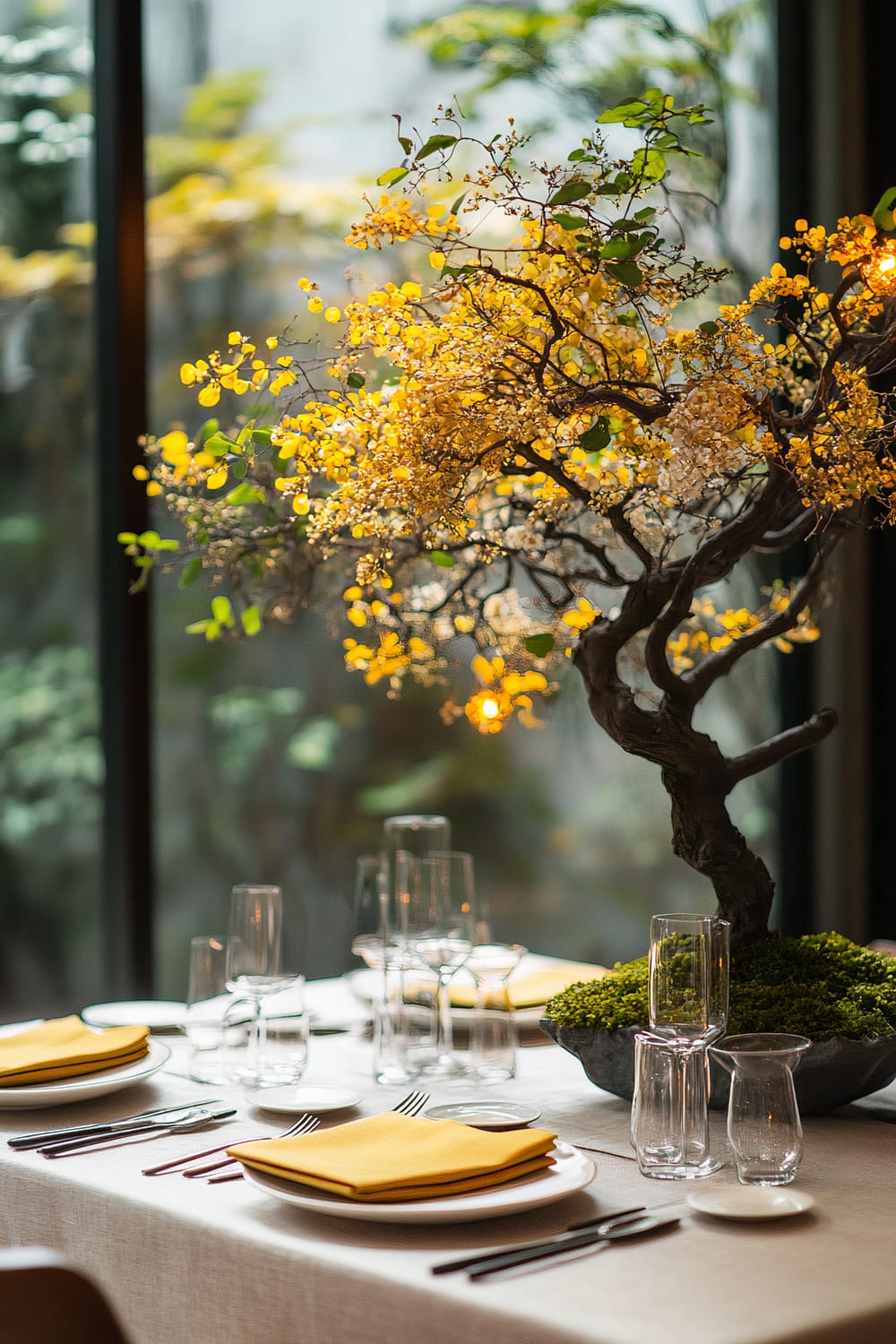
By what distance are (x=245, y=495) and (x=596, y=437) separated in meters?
0.50

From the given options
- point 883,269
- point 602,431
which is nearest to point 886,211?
point 883,269

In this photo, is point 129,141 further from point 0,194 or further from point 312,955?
point 312,955

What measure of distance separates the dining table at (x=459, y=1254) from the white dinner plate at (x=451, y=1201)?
12mm

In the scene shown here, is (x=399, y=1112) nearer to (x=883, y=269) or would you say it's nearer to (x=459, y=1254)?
(x=459, y=1254)

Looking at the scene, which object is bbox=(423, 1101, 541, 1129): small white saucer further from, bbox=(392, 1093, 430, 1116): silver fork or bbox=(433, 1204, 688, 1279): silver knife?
bbox=(433, 1204, 688, 1279): silver knife

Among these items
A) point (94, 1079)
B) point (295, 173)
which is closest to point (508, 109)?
point (295, 173)

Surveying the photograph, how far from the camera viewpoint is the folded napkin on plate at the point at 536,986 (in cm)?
188

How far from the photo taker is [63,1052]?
1555 millimetres

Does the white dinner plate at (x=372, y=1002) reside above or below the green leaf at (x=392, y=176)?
below

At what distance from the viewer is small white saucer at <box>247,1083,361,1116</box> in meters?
1.44

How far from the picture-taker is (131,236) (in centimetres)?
248

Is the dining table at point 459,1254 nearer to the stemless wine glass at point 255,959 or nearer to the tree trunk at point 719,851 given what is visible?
the stemless wine glass at point 255,959

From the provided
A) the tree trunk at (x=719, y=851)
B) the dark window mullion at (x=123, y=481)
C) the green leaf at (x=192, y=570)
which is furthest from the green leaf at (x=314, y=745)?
the tree trunk at (x=719, y=851)

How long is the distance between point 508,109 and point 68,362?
1200 mm
